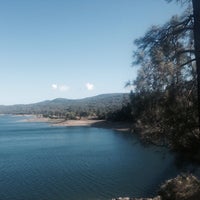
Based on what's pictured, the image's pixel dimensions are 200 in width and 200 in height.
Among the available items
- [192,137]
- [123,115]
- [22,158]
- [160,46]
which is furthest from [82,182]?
[123,115]

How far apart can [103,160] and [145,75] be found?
2887 centimetres

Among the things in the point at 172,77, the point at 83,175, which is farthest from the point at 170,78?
the point at 83,175

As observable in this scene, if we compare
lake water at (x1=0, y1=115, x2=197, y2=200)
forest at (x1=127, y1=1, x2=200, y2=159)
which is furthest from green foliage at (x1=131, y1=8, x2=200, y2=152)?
lake water at (x1=0, y1=115, x2=197, y2=200)

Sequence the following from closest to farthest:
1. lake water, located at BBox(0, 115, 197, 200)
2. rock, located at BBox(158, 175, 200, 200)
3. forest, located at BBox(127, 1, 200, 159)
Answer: forest, located at BBox(127, 1, 200, 159) < rock, located at BBox(158, 175, 200, 200) < lake water, located at BBox(0, 115, 197, 200)

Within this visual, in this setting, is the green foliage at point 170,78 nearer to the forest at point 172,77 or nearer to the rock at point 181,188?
the forest at point 172,77

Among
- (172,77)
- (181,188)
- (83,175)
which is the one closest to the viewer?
(172,77)

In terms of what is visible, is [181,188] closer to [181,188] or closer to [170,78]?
[181,188]

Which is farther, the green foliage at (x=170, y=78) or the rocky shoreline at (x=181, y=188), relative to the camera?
the rocky shoreline at (x=181, y=188)

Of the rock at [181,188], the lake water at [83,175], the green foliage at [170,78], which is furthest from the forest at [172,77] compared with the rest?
the lake water at [83,175]

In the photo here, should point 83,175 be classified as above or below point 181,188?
below

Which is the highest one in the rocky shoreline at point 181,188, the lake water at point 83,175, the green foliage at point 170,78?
the green foliage at point 170,78

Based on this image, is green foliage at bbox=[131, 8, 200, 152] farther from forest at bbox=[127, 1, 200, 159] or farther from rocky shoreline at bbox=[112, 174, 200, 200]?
rocky shoreline at bbox=[112, 174, 200, 200]

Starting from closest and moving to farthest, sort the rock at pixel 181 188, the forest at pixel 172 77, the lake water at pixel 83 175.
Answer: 1. the forest at pixel 172 77
2. the rock at pixel 181 188
3. the lake water at pixel 83 175

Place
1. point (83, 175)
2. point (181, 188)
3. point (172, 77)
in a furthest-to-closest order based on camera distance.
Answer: point (83, 175)
point (181, 188)
point (172, 77)
